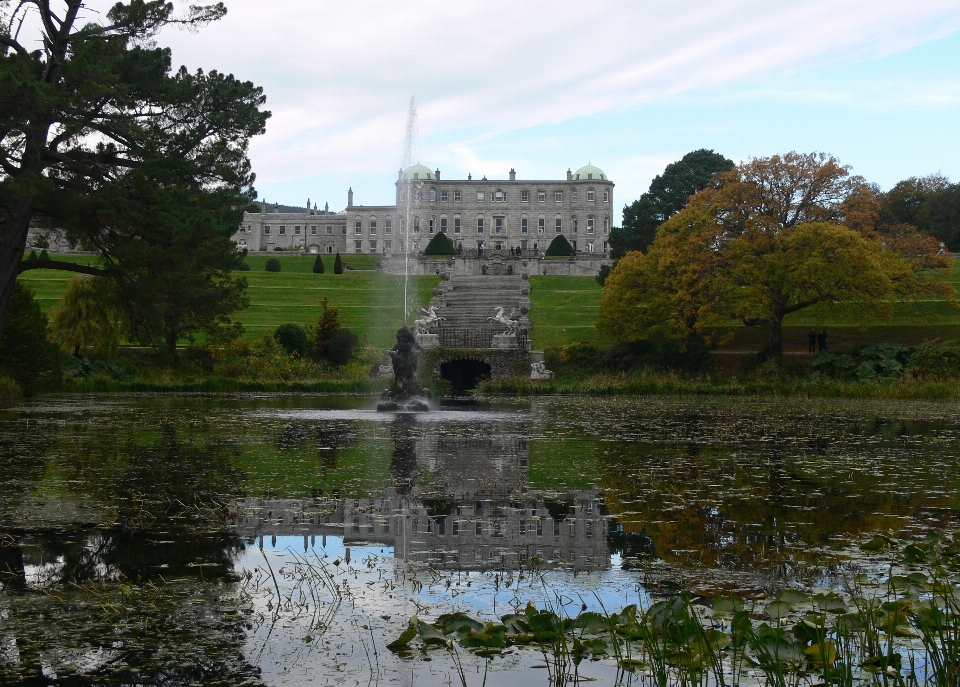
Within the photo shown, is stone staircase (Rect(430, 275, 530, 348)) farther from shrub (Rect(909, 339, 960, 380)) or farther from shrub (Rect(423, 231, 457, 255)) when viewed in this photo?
shrub (Rect(423, 231, 457, 255))

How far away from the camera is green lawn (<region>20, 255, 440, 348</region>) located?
52781mm

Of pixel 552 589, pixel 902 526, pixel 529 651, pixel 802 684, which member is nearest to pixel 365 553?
pixel 552 589

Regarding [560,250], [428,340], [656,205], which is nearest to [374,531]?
[428,340]

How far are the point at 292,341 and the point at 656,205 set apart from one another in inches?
1420

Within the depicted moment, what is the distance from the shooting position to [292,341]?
4434cm

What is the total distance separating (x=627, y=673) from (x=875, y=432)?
15687 mm

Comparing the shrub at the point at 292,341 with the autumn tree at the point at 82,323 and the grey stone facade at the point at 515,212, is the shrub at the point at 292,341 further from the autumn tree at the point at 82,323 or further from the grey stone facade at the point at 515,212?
the grey stone facade at the point at 515,212

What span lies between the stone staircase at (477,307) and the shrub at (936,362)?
17896 mm

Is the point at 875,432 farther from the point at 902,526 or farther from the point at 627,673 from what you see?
the point at 627,673

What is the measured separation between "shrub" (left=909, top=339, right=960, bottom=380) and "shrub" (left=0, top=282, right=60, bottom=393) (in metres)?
29.7

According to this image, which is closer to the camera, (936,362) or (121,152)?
(121,152)

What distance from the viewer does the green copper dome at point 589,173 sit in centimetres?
12681

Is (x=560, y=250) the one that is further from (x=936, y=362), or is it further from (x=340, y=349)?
(x=936, y=362)

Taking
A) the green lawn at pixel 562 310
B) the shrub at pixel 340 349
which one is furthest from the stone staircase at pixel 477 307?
the shrub at pixel 340 349
